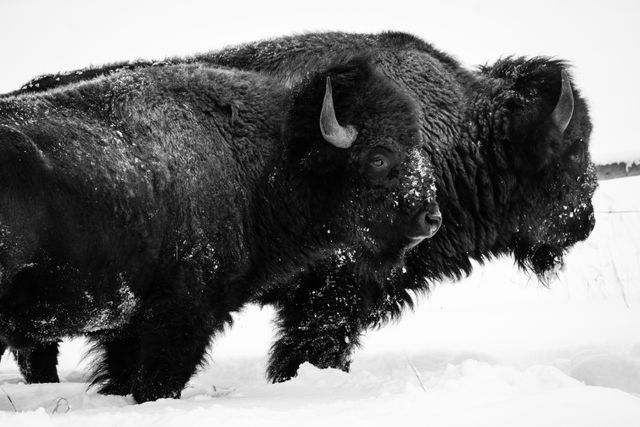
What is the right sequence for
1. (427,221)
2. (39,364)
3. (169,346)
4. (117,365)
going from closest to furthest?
(169,346), (117,365), (427,221), (39,364)

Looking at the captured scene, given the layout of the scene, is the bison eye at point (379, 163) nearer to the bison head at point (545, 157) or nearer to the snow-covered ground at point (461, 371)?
the snow-covered ground at point (461, 371)

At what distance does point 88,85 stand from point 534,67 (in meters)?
3.94

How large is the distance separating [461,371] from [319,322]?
2.21 meters

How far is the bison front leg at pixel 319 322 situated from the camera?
20.2 ft

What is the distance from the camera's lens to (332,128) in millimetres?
5449

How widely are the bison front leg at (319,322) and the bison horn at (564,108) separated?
219 cm

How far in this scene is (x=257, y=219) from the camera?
5449 millimetres

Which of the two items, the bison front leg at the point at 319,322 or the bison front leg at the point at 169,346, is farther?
the bison front leg at the point at 319,322

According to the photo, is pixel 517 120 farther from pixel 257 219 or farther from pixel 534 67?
pixel 257 219

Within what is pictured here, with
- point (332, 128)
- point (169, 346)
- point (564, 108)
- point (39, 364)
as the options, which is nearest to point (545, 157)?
point (564, 108)

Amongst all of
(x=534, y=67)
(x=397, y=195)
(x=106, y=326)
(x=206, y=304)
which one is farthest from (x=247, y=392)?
(x=534, y=67)

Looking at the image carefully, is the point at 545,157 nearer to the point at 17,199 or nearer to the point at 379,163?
the point at 379,163

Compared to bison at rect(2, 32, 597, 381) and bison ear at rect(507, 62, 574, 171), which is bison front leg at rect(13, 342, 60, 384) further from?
bison ear at rect(507, 62, 574, 171)

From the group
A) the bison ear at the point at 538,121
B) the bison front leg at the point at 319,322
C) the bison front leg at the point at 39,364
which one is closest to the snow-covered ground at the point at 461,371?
the bison front leg at the point at 39,364
